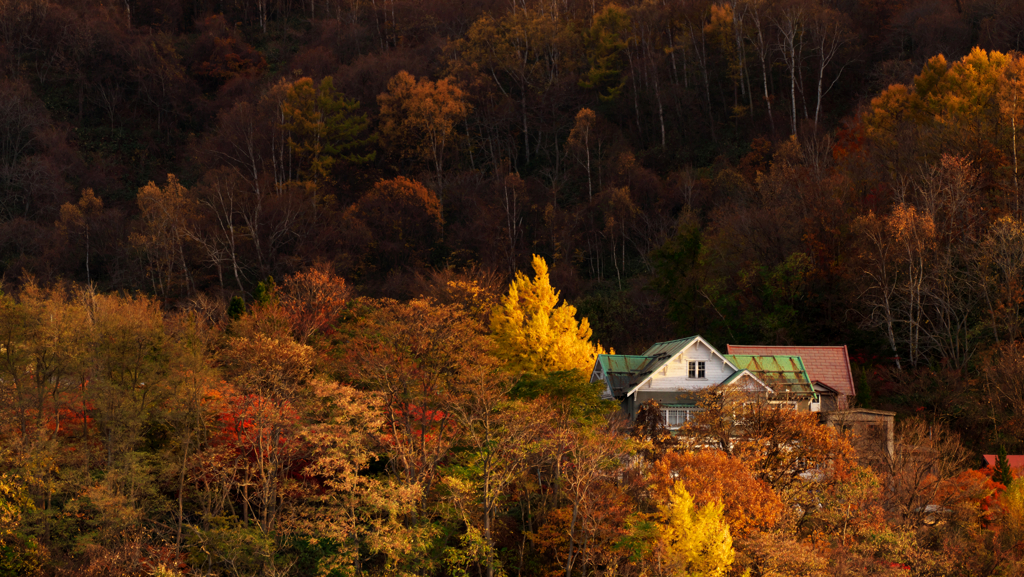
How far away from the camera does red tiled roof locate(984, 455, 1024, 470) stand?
42.1 meters

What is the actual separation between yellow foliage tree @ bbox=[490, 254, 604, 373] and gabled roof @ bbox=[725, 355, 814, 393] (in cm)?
832

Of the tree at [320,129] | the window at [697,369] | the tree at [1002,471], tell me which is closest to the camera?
the tree at [1002,471]

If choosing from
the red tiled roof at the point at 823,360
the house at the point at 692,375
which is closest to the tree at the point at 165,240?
the house at the point at 692,375

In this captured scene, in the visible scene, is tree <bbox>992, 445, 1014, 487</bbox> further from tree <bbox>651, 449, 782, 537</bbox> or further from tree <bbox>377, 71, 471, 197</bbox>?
tree <bbox>377, 71, 471, 197</bbox>

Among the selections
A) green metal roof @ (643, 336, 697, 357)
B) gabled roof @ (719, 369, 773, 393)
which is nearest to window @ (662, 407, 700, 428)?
gabled roof @ (719, 369, 773, 393)

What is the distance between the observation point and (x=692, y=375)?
4678cm

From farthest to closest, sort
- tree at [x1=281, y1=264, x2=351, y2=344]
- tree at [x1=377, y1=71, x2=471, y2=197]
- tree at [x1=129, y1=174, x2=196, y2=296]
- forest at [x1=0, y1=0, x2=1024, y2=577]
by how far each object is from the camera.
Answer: tree at [x1=377, y1=71, x2=471, y2=197] < tree at [x1=129, y1=174, x2=196, y2=296] < tree at [x1=281, y1=264, x2=351, y2=344] < forest at [x1=0, y1=0, x2=1024, y2=577]

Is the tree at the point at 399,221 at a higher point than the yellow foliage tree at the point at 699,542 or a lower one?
higher

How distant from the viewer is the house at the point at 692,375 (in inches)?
1769

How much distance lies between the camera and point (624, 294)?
66.2 meters

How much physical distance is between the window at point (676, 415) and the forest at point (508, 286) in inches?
57.2

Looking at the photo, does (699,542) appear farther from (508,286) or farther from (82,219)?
(82,219)

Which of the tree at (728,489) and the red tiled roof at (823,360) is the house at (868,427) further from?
the tree at (728,489)

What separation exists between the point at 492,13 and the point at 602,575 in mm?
83538
